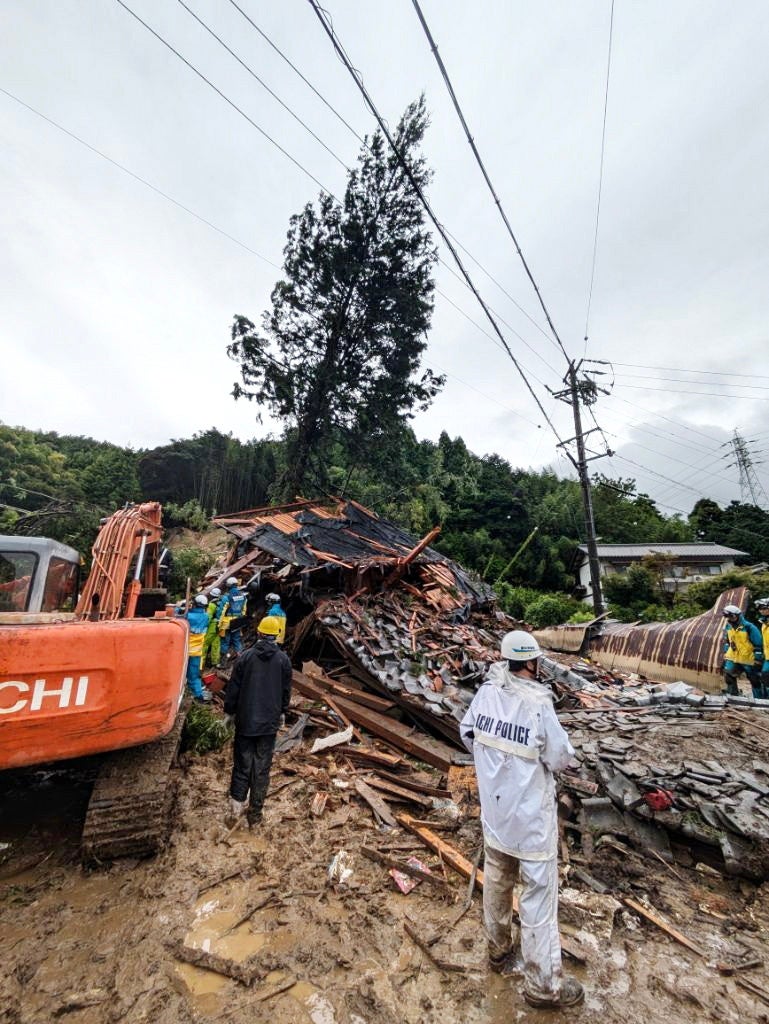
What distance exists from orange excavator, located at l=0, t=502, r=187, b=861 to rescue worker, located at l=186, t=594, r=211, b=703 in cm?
275

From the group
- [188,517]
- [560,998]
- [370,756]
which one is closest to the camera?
[560,998]

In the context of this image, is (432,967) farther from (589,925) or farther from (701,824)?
(701,824)

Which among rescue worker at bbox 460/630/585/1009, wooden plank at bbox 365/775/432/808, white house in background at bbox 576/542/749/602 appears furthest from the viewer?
white house in background at bbox 576/542/749/602

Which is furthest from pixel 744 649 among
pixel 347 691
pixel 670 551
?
pixel 670 551

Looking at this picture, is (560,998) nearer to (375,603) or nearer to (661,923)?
(661,923)

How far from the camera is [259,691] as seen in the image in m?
4.09

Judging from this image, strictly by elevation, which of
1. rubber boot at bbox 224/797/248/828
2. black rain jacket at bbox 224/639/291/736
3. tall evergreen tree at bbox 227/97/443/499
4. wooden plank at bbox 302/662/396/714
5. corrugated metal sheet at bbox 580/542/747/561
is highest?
tall evergreen tree at bbox 227/97/443/499

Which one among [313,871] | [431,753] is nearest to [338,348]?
[431,753]

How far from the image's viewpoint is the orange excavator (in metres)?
2.64

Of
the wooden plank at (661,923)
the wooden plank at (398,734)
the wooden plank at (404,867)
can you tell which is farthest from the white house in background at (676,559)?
the wooden plank at (404,867)

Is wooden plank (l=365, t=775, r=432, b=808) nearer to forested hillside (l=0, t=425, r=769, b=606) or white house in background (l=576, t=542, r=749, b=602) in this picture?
forested hillside (l=0, t=425, r=769, b=606)

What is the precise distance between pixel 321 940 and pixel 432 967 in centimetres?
68

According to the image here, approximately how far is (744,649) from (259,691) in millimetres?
8938

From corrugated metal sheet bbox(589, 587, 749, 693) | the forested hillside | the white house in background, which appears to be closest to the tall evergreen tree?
the forested hillside
